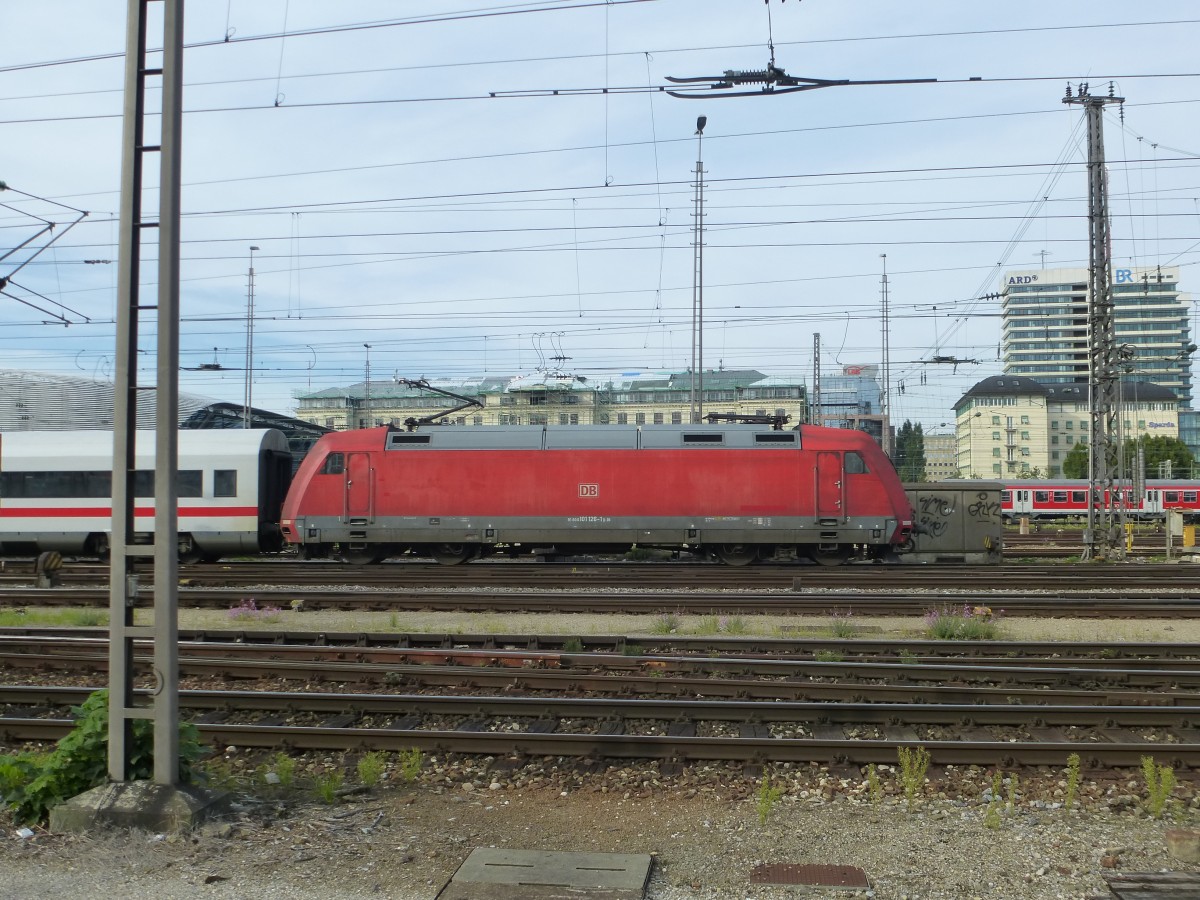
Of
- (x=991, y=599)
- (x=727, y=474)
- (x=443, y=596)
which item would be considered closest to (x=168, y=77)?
(x=443, y=596)

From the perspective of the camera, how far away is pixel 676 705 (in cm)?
833

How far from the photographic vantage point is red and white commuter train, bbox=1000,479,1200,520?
53.2m

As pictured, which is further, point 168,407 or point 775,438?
point 775,438

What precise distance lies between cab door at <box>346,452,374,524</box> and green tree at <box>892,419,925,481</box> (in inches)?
2029

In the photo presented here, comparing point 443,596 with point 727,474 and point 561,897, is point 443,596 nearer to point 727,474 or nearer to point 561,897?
point 727,474

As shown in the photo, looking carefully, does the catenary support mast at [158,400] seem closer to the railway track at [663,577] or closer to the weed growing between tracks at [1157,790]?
the weed growing between tracks at [1157,790]

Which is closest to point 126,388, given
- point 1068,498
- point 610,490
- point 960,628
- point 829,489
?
point 960,628

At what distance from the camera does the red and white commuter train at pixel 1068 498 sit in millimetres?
53188

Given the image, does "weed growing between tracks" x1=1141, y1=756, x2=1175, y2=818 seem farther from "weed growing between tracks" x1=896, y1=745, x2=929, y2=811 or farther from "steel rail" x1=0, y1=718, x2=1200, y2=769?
"weed growing between tracks" x1=896, y1=745, x2=929, y2=811

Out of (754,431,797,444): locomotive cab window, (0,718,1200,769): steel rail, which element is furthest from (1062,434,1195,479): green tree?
(0,718,1200,769): steel rail

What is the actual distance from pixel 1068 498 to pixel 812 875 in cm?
5521

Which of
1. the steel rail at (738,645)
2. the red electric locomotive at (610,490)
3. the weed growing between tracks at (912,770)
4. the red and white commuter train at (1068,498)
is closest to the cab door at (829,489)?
the red electric locomotive at (610,490)

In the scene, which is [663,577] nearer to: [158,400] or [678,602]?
[678,602]

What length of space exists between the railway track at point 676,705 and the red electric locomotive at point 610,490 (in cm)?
1004
